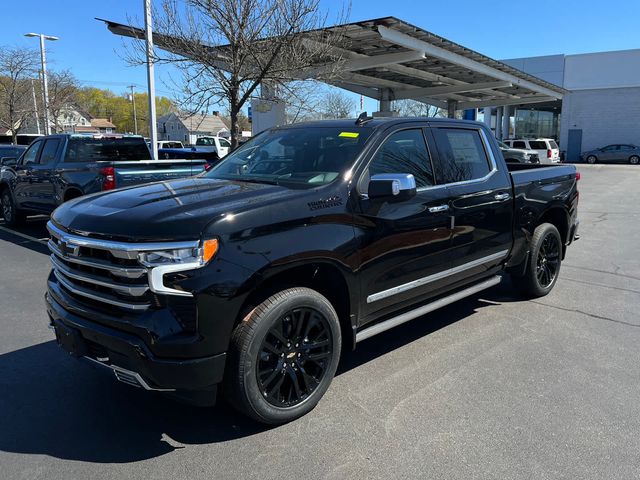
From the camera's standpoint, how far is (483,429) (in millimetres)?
3291

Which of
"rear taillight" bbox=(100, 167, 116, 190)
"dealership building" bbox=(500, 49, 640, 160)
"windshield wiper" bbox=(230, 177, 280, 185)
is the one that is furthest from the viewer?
"dealership building" bbox=(500, 49, 640, 160)

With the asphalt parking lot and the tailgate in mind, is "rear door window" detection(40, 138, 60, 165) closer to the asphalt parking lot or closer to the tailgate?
the tailgate

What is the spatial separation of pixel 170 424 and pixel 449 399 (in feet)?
6.25

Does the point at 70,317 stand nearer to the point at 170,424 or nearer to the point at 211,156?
the point at 170,424

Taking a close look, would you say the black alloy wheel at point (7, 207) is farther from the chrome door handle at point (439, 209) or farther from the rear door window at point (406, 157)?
the chrome door handle at point (439, 209)

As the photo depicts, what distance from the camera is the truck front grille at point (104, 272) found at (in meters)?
2.86

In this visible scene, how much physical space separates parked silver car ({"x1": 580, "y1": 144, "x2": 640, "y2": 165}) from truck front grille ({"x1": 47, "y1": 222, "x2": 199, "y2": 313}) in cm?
4572

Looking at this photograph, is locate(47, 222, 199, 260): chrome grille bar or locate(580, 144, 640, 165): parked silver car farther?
locate(580, 144, 640, 165): parked silver car

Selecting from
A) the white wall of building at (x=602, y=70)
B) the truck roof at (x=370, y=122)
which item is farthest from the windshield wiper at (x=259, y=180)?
the white wall of building at (x=602, y=70)

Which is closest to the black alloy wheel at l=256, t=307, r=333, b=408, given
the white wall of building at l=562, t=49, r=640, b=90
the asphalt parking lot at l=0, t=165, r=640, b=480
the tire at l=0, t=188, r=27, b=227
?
the asphalt parking lot at l=0, t=165, r=640, b=480

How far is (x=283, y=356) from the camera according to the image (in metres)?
3.28

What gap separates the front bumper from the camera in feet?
9.23

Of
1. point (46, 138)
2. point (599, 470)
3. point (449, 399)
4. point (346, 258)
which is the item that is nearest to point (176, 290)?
point (346, 258)

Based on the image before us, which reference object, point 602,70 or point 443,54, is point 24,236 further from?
point 602,70
